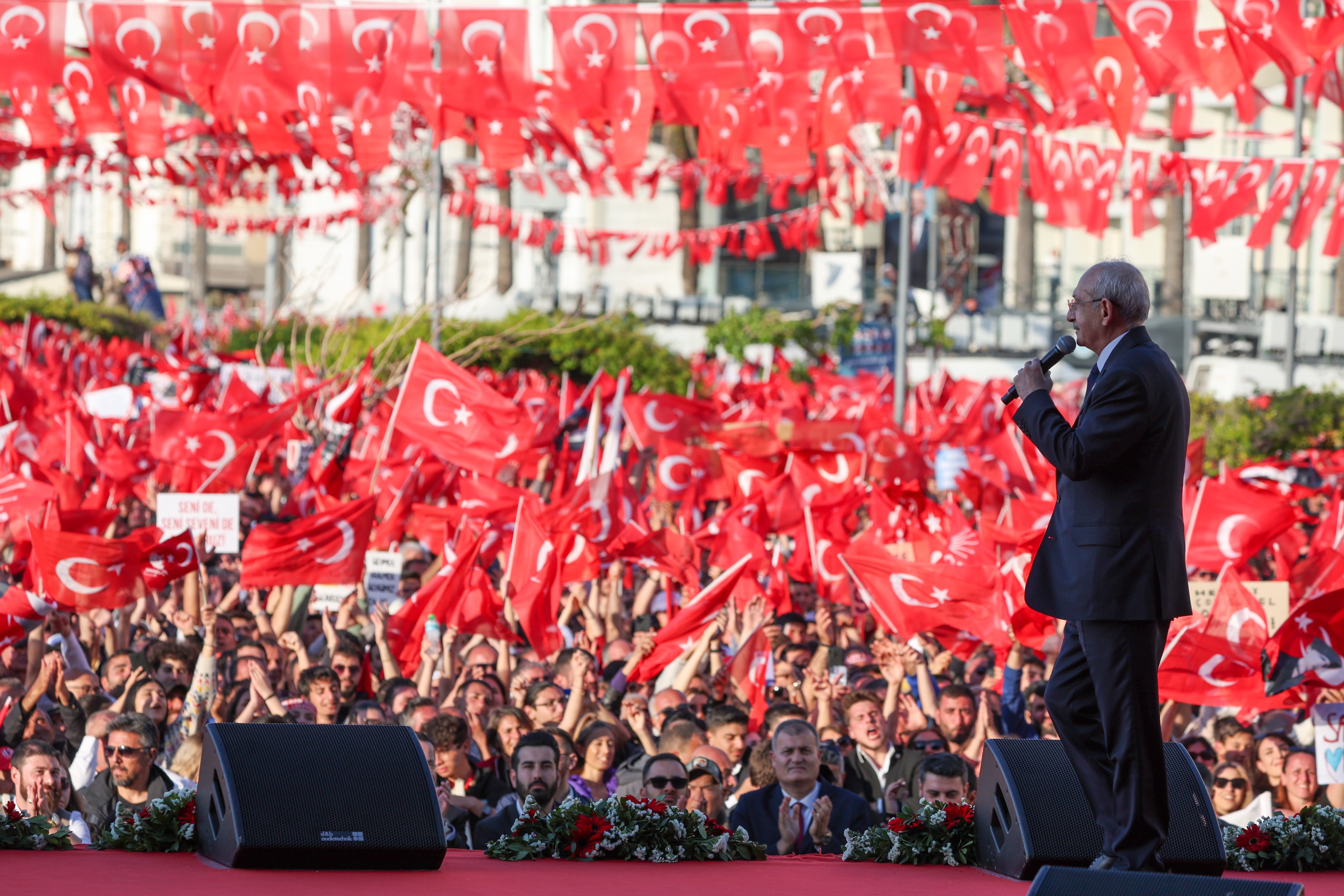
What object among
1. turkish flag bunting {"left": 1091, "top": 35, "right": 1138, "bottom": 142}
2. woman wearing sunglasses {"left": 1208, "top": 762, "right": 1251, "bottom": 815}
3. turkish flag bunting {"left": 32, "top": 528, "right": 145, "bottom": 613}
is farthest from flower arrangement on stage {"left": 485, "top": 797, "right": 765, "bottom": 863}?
turkish flag bunting {"left": 1091, "top": 35, "right": 1138, "bottom": 142}

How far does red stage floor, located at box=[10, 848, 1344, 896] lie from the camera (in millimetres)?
5035

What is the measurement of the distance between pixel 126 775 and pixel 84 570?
99.7 inches

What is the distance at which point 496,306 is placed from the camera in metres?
46.6

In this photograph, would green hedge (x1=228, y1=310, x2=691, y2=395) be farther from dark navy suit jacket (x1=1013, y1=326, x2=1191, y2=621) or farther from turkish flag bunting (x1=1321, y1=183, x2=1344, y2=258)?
dark navy suit jacket (x1=1013, y1=326, x2=1191, y2=621)

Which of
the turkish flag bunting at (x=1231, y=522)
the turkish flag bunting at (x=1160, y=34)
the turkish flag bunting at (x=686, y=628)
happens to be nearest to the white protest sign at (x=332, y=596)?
the turkish flag bunting at (x=686, y=628)

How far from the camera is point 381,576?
11.8 meters

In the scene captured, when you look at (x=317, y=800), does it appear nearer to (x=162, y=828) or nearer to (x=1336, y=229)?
(x=162, y=828)

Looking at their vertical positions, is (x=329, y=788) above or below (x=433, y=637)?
above

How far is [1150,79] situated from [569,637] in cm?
502

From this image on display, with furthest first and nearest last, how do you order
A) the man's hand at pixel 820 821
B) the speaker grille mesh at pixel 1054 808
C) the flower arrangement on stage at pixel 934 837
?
the man's hand at pixel 820 821
the flower arrangement on stage at pixel 934 837
the speaker grille mesh at pixel 1054 808

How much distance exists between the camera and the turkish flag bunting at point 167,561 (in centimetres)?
1020

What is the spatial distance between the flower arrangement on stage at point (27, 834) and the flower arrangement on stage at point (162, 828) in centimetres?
18

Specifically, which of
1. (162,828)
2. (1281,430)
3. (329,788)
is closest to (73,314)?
(1281,430)

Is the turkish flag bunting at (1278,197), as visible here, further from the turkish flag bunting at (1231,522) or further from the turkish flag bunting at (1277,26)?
the turkish flag bunting at (1277,26)
